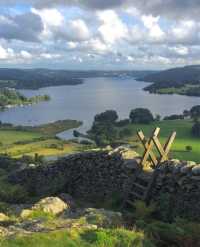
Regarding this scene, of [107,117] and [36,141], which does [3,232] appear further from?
[107,117]

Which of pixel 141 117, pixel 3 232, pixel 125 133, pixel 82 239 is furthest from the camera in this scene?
pixel 141 117

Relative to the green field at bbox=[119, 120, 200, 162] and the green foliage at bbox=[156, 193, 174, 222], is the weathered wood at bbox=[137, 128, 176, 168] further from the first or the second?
the green field at bbox=[119, 120, 200, 162]

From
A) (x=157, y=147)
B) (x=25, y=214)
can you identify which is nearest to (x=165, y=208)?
(x=157, y=147)

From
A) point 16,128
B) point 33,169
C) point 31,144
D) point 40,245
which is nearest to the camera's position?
point 40,245

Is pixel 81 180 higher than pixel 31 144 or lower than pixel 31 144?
higher

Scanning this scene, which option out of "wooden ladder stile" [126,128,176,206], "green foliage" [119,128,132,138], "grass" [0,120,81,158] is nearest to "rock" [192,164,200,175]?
"wooden ladder stile" [126,128,176,206]

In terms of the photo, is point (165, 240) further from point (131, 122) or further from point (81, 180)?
point (131, 122)

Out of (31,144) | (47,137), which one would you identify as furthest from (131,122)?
(31,144)

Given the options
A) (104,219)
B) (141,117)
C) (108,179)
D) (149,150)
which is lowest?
(141,117)
